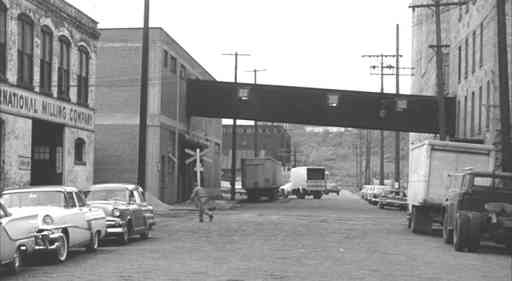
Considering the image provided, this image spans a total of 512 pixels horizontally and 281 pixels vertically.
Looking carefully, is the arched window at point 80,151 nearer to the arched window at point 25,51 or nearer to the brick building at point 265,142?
the arched window at point 25,51

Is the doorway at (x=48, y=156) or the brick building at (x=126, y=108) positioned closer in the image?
the doorway at (x=48, y=156)

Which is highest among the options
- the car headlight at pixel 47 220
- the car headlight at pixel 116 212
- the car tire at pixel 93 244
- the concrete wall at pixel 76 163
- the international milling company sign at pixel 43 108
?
the international milling company sign at pixel 43 108

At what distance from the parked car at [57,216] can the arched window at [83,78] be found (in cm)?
1680

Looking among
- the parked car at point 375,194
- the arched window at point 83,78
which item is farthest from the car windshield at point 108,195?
the parked car at point 375,194

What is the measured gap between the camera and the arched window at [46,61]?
30.7 meters

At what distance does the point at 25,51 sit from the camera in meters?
29.2

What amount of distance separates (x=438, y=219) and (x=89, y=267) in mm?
15356

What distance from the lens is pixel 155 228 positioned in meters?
28.0

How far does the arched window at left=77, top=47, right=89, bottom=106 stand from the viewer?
34781 millimetres

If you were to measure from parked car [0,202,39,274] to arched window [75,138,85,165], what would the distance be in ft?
67.8

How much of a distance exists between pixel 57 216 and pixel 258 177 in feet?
163

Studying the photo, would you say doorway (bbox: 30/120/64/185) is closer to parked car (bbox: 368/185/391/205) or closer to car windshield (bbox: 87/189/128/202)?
car windshield (bbox: 87/189/128/202)

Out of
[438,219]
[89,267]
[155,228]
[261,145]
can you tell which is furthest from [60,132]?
[261,145]

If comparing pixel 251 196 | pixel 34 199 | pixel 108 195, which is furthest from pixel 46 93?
pixel 251 196
